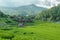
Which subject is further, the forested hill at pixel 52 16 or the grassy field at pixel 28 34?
the forested hill at pixel 52 16

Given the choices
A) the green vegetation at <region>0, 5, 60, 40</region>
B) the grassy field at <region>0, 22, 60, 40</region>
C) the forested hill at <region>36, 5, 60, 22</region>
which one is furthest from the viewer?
the forested hill at <region>36, 5, 60, 22</region>

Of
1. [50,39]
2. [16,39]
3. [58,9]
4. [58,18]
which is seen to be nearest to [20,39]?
[16,39]

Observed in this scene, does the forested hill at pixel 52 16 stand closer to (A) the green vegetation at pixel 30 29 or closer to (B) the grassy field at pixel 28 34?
(A) the green vegetation at pixel 30 29

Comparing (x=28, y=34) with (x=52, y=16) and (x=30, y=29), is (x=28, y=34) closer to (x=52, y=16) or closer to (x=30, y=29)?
(x=30, y=29)

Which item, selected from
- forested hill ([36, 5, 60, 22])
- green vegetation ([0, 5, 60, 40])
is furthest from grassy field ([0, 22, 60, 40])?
forested hill ([36, 5, 60, 22])

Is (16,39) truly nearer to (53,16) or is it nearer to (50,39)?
(50,39)

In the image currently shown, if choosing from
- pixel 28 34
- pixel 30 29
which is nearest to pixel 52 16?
pixel 30 29

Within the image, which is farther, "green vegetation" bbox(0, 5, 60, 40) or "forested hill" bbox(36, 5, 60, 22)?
"forested hill" bbox(36, 5, 60, 22)

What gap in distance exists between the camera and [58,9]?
155500 mm

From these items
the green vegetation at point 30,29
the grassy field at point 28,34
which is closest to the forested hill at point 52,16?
the green vegetation at point 30,29

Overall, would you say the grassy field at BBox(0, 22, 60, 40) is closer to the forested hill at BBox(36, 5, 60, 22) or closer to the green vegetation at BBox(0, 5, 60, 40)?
the green vegetation at BBox(0, 5, 60, 40)

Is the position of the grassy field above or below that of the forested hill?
above

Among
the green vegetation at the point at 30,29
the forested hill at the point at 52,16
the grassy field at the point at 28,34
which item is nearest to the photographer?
the grassy field at the point at 28,34

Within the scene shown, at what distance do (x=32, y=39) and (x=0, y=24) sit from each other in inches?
1183
